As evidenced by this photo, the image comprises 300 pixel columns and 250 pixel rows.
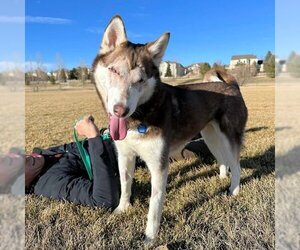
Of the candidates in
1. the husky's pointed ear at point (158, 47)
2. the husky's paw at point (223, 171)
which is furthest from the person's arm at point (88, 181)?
the husky's paw at point (223, 171)

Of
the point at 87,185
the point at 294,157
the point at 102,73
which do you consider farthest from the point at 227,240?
the point at 294,157

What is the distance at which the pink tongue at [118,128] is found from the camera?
3.61 metres

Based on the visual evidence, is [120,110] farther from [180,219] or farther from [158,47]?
[180,219]

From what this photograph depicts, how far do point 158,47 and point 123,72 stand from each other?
0.57 metres

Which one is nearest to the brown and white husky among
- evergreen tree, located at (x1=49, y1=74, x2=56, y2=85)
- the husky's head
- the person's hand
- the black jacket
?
the husky's head

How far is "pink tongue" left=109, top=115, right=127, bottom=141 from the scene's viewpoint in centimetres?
361

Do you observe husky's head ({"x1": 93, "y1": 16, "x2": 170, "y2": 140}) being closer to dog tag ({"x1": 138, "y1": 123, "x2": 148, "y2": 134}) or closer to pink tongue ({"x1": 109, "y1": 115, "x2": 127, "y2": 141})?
pink tongue ({"x1": 109, "y1": 115, "x2": 127, "y2": 141})

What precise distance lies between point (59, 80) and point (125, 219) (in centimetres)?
5896

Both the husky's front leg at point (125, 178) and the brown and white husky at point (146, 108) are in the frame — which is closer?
the brown and white husky at point (146, 108)

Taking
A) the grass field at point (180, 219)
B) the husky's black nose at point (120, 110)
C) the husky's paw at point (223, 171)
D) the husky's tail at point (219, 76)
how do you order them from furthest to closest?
1. the husky's tail at point (219, 76)
2. the husky's paw at point (223, 171)
3. the grass field at point (180, 219)
4. the husky's black nose at point (120, 110)

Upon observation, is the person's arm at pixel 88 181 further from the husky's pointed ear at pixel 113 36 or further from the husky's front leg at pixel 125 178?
the husky's pointed ear at pixel 113 36

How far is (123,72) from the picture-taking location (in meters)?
3.38

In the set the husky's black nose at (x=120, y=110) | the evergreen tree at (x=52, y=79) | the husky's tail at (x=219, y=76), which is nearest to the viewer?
the husky's black nose at (x=120, y=110)

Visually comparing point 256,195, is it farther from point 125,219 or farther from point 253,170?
point 125,219
